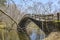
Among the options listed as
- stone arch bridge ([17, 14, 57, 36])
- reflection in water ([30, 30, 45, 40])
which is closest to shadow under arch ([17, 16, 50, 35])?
stone arch bridge ([17, 14, 57, 36])

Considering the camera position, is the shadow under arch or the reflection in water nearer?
the shadow under arch

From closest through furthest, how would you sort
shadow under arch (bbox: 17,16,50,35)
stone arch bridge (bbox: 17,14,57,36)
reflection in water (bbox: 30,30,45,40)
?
shadow under arch (bbox: 17,16,50,35) < stone arch bridge (bbox: 17,14,57,36) < reflection in water (bbox: 30,30,45,40)

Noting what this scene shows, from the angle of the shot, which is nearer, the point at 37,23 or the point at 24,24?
the point at 24,24

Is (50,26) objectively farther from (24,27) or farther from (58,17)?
(24,27)

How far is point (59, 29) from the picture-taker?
10617 millimetres

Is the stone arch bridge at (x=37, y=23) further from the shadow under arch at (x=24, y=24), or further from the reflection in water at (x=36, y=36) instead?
the reflection in water at (x=36, y=36)

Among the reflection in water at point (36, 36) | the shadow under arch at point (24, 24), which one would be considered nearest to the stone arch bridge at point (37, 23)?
the shadow under arch at point (24, 24)

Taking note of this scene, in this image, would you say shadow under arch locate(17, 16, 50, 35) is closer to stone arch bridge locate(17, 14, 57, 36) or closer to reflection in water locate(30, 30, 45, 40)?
stone arch bridge locate(17, 14, 57, 36)

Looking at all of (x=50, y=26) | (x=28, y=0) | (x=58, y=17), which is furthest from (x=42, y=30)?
(x=28, y=0)

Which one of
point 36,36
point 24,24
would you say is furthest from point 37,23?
point 36,36

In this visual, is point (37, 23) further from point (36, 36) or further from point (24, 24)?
point (36, 36)

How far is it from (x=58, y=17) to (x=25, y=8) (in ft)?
6.76

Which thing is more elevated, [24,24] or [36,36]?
[24,24]

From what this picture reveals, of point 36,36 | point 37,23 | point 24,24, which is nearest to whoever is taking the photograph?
point 24,24
